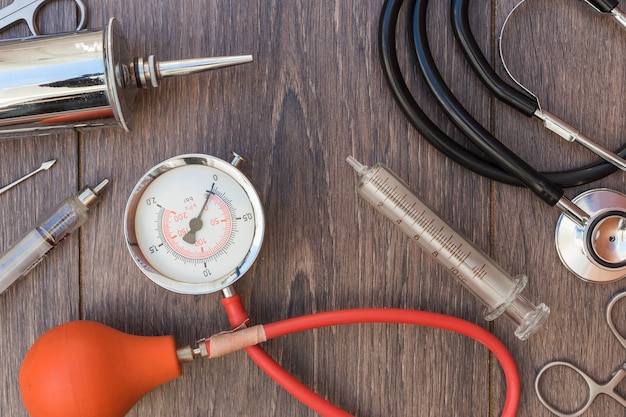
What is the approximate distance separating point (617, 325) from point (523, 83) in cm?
35

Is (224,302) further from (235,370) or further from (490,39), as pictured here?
(490,39)

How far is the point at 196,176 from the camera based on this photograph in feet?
2.33

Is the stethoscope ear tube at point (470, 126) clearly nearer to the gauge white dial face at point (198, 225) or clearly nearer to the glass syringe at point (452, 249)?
the glass syringe at point (452, 249)

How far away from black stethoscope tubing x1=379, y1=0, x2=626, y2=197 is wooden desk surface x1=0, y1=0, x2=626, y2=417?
0.09ft

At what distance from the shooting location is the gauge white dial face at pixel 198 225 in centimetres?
70

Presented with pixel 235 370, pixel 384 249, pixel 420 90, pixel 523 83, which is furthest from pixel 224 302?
pixel 523 83

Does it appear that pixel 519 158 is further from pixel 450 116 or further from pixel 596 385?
pixel 596 385

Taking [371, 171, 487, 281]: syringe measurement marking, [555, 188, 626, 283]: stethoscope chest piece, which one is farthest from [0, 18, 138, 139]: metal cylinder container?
[555, 188, 626, 283]: stethoscope chest piece

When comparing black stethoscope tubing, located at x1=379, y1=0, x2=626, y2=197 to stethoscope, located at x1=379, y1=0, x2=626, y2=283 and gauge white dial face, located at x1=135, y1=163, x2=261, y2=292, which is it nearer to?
stethoscope, located at x1=379, y1=0, x2=626, y2=283

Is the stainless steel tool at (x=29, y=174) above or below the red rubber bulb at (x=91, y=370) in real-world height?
above

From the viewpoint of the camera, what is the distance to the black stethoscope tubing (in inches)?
28.6

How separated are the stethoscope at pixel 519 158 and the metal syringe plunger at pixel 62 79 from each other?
1.09 ft

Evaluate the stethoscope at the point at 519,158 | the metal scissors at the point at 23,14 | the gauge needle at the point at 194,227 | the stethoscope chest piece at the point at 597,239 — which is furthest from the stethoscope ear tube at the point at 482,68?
the metal scissors at the point at 23,14

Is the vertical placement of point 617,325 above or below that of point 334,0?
below
